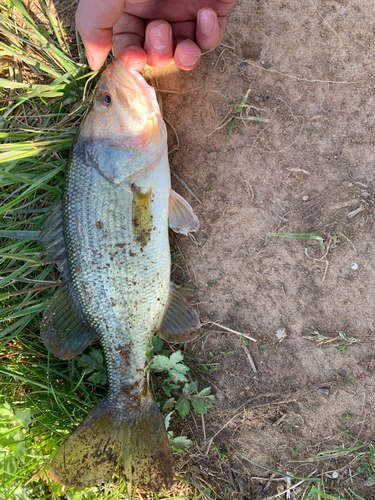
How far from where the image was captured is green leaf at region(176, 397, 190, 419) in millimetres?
2688

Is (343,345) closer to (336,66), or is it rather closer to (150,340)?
(150,340)

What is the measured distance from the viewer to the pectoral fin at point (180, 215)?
2.64 meters

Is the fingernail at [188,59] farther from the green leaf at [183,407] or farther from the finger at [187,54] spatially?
the green leaf at [183,407]

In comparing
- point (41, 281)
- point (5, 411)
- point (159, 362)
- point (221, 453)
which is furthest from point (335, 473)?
point (41, 281)

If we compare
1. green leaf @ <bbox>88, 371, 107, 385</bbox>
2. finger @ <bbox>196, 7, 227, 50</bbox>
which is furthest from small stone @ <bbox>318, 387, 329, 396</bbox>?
finger @ <bbox>196, 7, 227, 50</bbox>

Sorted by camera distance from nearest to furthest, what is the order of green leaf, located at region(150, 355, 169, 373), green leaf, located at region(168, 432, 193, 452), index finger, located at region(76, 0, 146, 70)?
1. index finger, located at region(76, 0, 146, 70)
2. green leaf, located at region(150, 355, 169, 373)
3. green leaf, located at region(168, 432, 193, 452)

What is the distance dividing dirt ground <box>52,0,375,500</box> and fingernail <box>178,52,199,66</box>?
23 cm

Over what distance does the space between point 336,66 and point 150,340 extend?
241 cm

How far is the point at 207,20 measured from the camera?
2439 mm

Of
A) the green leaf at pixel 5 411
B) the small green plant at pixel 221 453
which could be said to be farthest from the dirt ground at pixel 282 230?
the green leaf at pixel 5 411

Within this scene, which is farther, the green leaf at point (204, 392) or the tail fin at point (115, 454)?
the green leaf at point (204, 392)

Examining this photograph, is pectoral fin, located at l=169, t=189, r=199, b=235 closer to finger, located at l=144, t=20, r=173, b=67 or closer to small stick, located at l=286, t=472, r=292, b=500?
finger, located at l=144, t=20, r=173, b=67

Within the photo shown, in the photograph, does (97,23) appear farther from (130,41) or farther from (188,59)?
(188,59)

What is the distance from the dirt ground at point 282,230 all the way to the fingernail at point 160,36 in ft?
0.89
